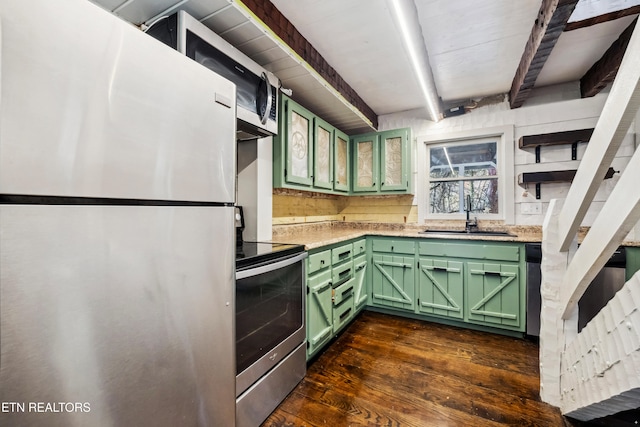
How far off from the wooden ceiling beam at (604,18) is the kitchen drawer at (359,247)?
2.30 meters

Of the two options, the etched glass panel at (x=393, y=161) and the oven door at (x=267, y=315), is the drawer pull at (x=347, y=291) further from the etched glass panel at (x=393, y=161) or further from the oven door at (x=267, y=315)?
the etched glass panel at (x=393, y=161)

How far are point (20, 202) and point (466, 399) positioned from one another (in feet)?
7.36

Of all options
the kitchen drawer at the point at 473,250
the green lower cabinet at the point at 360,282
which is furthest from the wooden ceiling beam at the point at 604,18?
the green lower cabinet at the point at 360,282

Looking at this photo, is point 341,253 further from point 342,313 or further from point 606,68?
point 606,68

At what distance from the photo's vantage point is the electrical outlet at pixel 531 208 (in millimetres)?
2918

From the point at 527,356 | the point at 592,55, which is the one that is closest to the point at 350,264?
the point at 527,356

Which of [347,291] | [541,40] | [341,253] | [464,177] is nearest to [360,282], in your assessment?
[347,291]

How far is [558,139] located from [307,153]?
8.31 feet

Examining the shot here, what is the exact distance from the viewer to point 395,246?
2904 millimetres

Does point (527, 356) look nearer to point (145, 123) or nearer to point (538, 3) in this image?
point (538, 3)

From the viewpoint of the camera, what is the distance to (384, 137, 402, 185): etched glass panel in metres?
3.33

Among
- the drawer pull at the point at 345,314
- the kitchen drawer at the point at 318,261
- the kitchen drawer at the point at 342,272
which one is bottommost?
the drawer pull at the point at 345,314

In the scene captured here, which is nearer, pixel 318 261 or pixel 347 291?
pixel 318 261

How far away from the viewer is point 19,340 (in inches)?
23.9
